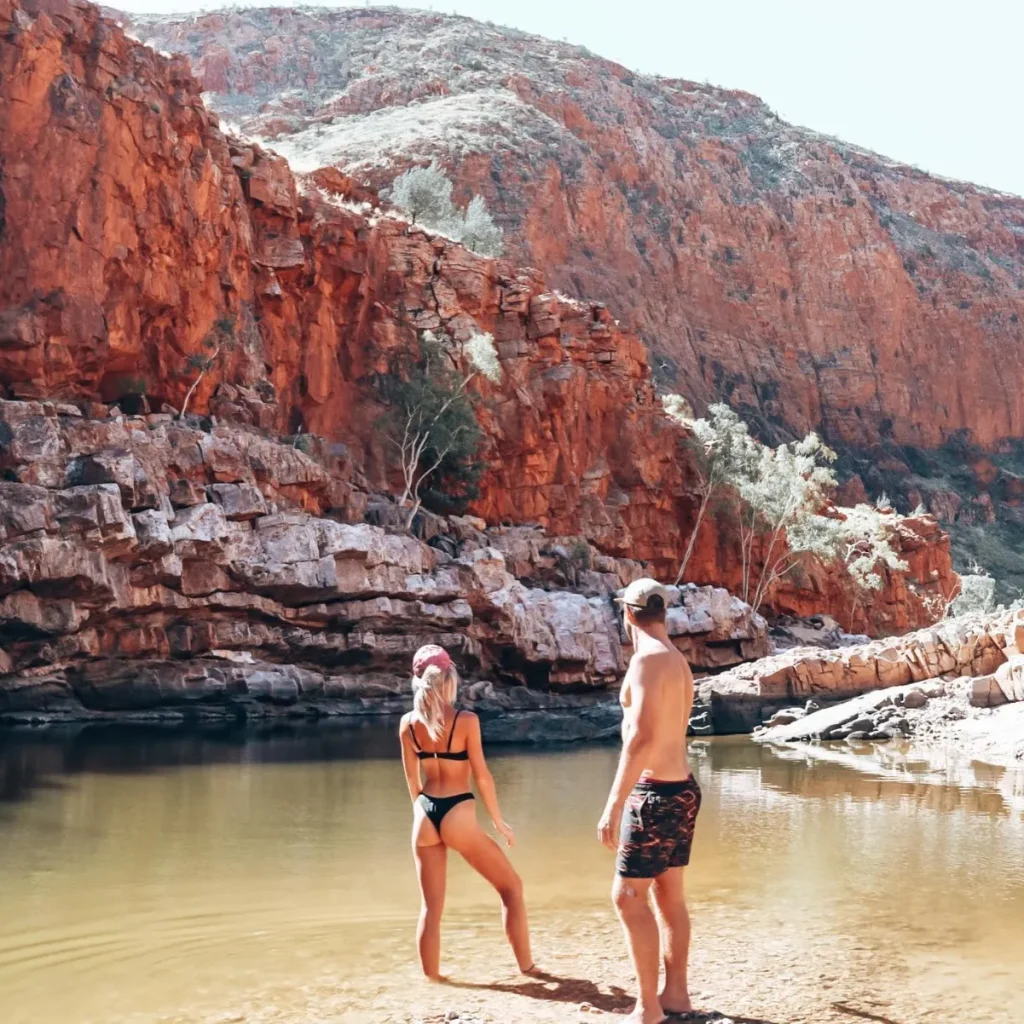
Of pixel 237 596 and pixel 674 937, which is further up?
pixel 237 596

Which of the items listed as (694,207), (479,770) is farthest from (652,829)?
(694,207)

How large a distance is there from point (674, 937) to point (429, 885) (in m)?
1.36

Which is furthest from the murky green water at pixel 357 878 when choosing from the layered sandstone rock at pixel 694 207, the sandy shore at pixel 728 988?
the layered sandstone rock at pixel 694 207

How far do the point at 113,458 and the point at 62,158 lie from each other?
865 cm

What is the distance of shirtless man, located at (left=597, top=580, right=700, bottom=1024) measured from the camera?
5426 mm

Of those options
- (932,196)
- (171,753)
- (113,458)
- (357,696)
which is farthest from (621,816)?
(932,196)

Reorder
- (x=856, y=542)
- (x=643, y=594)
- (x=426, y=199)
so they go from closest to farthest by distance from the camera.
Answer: (x=643, y=594) < (x=426, y=199) < (x=856, y=542)

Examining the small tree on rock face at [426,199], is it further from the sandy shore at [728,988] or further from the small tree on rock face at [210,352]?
the sandy shore at [728,988]

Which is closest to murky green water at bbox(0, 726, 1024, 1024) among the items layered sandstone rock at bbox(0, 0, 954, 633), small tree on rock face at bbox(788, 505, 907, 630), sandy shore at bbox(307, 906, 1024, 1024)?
sandy shore at bbox(307, 906, 1024, 1024)

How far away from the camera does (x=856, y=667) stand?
1048 inches

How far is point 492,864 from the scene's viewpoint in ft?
21.1

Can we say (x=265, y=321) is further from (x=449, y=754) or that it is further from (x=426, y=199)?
(x=449, y=754)

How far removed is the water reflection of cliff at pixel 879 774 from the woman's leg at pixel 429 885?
28.1 ft

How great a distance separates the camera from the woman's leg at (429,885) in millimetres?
6387
